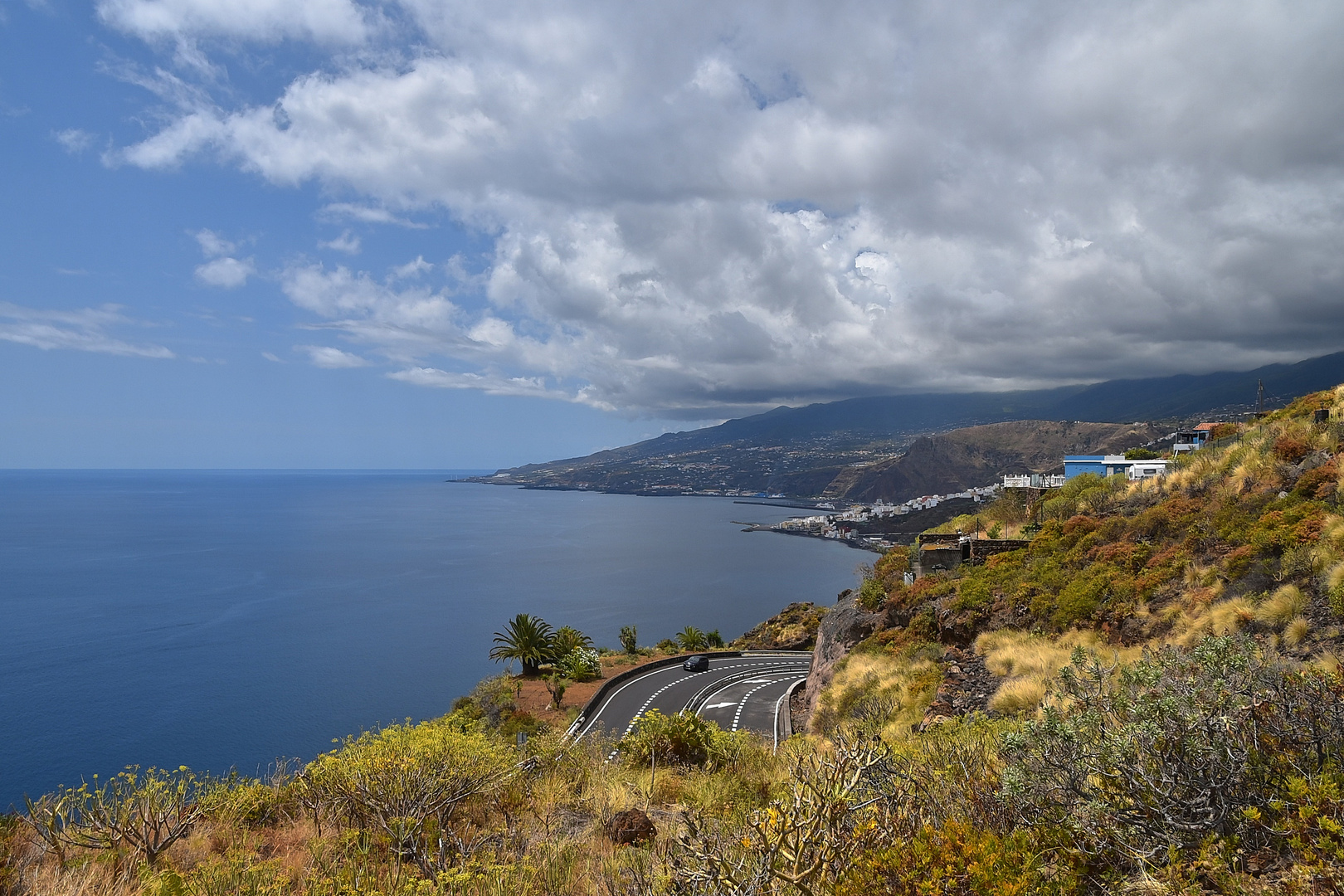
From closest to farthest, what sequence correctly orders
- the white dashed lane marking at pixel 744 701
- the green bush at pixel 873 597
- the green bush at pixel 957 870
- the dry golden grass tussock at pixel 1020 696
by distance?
the green bush at pixel 957 870
the dry golden grass tussock at pixel 1020 696
the green bush at pixel 873 597
the white dashed lane marking at pixel 744 701

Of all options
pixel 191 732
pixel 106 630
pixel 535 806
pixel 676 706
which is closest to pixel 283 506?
pixel 106 630

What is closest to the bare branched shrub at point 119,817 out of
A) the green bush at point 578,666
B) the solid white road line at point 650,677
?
the solid white road line at point 650,677

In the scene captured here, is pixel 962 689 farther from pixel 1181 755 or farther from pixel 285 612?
pixel 285 612

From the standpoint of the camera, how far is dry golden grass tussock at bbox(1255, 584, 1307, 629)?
9.43 metres

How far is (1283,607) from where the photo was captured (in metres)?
9.55

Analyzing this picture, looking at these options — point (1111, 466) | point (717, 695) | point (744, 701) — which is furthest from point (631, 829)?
point (1111, 466)

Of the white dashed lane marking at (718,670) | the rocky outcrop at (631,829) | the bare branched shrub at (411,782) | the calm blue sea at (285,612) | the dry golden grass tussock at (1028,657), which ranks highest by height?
the bare branched shrub at (411,782)

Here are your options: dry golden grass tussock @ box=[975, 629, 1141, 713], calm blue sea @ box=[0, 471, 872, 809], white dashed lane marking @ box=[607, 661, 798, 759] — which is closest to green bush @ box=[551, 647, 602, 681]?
white dashed lane marking @ box=[607, 661, 798, 759]

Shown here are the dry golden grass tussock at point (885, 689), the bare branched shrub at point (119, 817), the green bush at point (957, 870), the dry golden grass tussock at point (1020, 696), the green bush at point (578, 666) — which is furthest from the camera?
the green bush at point (578, 666)

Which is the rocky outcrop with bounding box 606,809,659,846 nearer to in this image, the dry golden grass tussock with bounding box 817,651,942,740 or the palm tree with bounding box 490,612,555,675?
the dry golden grass tussock with bounding box 817,651,942,740

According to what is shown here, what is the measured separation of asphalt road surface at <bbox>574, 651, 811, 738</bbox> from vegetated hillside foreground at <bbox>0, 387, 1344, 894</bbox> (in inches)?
347

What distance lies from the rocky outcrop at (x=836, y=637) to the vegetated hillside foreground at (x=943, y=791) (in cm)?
512

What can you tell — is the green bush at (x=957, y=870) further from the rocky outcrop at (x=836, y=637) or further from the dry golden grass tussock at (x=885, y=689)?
the rocky outcrop at (x=836, y=637)

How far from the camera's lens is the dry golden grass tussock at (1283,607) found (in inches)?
371
